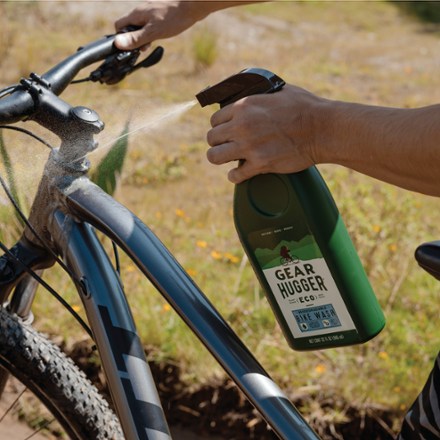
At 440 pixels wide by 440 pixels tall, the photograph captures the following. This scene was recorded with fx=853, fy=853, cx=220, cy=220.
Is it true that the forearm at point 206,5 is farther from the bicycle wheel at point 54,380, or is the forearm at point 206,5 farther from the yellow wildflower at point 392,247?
the yellow wildflower at point 392,247

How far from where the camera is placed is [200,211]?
400 cm

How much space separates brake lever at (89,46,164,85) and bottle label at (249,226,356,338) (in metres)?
0.56

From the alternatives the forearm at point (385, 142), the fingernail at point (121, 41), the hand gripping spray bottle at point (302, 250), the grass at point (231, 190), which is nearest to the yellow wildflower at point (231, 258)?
the grass at point (231, 190)

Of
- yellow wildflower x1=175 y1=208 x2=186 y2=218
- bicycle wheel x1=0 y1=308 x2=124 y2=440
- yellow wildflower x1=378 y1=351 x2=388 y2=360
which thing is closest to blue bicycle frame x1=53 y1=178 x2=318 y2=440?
bicycle wheel x1=0 y1=308 x2=124 y2=440

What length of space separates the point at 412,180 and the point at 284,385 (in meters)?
1.52

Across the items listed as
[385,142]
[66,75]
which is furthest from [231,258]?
[385,142]

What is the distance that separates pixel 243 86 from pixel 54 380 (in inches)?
28.4

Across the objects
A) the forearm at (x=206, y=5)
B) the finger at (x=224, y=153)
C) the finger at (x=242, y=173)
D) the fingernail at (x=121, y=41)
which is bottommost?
the finger at (x=242, y=173)

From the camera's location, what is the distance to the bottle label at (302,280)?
1416 millimetres

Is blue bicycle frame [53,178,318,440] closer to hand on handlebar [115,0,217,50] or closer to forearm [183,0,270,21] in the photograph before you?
hand on handlebar [115,0,217,50]

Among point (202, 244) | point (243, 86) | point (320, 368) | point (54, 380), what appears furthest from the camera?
point (202, 244)

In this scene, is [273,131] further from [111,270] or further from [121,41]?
[121,41]

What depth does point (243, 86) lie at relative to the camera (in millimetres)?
1390

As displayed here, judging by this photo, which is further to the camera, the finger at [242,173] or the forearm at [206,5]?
the forearm at [206,5]
